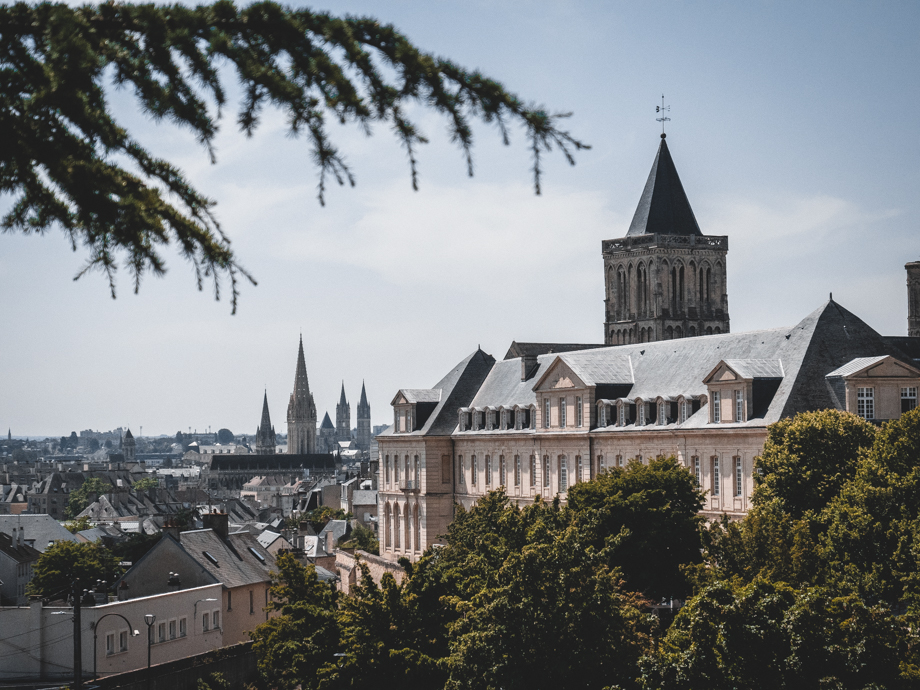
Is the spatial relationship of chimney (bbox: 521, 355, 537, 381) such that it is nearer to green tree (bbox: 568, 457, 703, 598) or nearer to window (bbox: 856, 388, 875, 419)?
green tree (bbox: 568, 457, 703, 598)

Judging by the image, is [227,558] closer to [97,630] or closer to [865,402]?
[97,630]

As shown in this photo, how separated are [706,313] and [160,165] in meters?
106

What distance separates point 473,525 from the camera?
163 ft

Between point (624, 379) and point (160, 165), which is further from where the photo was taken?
point (624, 379)

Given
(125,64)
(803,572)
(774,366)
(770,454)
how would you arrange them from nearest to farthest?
1. (125,64)
2. (803,572)
3. (770,454)
4. (774,366)

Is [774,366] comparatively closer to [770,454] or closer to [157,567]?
[770,454]

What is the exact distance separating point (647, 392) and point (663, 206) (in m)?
45.5

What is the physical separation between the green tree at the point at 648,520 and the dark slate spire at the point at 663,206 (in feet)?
199

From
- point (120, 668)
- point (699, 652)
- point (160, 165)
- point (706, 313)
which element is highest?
point (706, 313)

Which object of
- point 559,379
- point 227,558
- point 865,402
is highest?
point 559,379

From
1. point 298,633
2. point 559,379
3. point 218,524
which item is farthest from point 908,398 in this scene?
point 218,524

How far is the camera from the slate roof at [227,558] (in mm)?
64000

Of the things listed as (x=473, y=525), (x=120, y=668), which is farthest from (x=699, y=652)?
(x=120, y=668)

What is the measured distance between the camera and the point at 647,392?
71125mm
